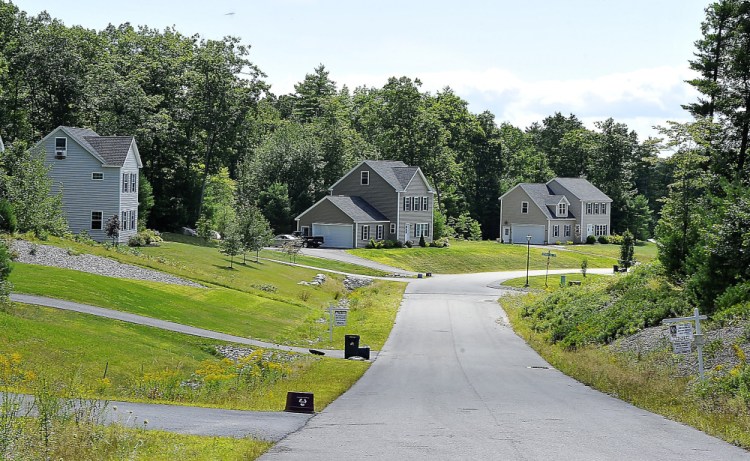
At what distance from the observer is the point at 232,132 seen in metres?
81.4

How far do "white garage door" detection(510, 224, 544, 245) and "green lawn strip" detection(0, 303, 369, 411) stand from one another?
79.0 meters

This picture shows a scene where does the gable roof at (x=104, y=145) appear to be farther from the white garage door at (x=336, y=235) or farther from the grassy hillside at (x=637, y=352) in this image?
the grassy hillside at (x=637, y=352)

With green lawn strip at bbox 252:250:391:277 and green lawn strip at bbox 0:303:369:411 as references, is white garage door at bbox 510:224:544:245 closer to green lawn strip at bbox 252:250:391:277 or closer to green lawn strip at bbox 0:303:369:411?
green lawn strip at bbox 252:250:391:277

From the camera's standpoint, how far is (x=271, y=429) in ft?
47.4

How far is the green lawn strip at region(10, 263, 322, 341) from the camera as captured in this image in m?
33.1

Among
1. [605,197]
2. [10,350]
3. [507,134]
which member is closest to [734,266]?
[10,350]

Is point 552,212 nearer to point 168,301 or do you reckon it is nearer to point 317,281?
point 317,281

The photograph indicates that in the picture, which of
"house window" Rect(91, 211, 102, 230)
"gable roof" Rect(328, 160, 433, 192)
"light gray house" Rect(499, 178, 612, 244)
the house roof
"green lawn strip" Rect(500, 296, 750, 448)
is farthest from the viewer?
the house roof

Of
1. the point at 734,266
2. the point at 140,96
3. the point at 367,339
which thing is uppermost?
the point at 140,96

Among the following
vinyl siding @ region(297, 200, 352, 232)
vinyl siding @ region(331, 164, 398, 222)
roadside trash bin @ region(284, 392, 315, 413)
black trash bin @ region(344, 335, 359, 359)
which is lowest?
black trash bin @ region(344, 335, 359, 359)

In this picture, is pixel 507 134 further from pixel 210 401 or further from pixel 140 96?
pixel 210 401

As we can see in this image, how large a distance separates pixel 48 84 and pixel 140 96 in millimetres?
7513

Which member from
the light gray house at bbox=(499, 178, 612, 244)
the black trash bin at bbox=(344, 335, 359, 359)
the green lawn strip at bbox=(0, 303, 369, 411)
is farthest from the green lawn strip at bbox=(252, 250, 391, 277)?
the light gray house at bbox=(499, 178, 612, 244)

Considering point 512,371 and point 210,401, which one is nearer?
point 210,401
